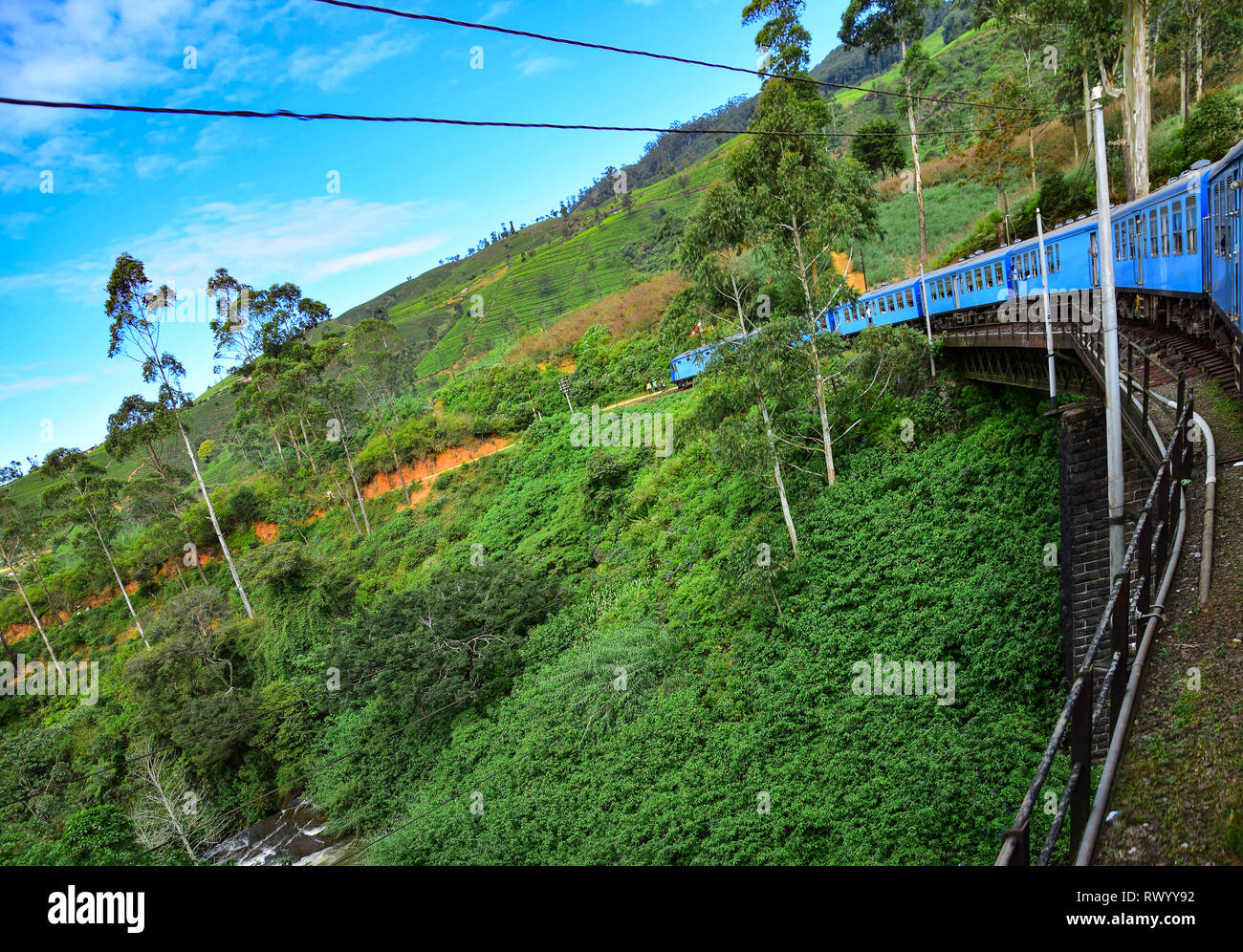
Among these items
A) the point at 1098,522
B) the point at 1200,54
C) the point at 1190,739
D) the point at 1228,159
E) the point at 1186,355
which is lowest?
the point at 1190,739

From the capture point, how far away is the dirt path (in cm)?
385

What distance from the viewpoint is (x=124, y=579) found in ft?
141

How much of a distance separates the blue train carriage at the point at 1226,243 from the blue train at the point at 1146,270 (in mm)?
17

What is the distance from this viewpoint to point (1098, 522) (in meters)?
9.74

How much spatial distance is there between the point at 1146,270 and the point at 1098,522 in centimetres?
974

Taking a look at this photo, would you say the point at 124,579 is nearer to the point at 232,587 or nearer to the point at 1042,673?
the point at 232,587


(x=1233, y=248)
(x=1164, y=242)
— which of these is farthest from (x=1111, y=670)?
(x=1164, y=242)

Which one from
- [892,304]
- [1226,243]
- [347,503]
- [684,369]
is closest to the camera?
[1226,243]

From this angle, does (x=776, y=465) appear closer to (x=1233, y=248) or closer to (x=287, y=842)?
→ (x=1233, y=248)

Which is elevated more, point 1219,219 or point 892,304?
point 892,304

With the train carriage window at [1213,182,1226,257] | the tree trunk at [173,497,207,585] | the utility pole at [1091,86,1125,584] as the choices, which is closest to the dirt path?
the utility pole at [1091,86,1125,584]

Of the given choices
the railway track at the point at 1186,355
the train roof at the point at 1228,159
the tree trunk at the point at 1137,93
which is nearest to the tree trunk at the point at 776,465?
the railway track at the point at 1186,355

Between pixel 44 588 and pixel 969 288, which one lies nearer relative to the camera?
pixel 969 288

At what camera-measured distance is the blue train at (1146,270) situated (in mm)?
11039
